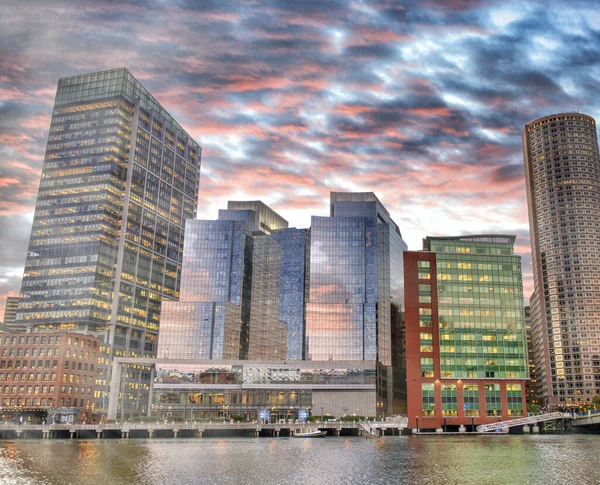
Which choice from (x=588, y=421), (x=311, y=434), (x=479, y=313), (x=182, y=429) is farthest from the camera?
(x=479, y=313)

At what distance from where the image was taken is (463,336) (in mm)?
178500

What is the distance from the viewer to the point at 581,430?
189000 mm

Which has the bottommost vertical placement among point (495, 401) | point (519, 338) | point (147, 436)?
point (147, 436)

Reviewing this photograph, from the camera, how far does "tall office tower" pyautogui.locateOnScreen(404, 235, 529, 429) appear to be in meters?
174

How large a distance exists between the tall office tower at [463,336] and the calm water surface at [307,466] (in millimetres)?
65663

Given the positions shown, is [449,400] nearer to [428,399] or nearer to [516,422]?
[428,399]

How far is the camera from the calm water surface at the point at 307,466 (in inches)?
2566

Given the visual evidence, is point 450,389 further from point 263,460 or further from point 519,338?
point 263,460

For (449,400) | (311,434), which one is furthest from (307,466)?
(449,400)

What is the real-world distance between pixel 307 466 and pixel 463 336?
355 ft

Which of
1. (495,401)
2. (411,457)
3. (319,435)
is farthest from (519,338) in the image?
(411,457)

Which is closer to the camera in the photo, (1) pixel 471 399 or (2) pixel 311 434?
(2) pixel 311 434

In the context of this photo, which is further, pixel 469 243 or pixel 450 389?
pixel 469 243

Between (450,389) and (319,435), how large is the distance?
132ft
